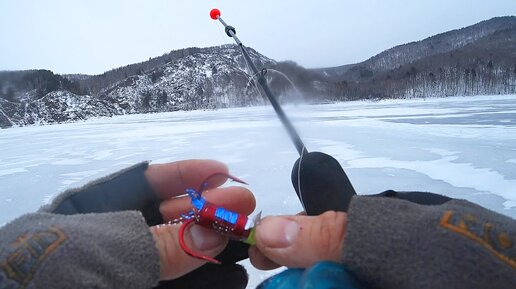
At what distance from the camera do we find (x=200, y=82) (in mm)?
87875

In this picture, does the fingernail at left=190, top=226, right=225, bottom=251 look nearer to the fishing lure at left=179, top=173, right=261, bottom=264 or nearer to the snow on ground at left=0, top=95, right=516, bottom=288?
the fishing lure at left=179, top=173, right=261, bottom=264

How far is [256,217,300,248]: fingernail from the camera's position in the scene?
2.55 ft

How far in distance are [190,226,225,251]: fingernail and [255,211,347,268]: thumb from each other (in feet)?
0.37

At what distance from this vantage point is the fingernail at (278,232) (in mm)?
777

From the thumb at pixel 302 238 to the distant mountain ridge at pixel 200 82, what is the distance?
1986 centimetres

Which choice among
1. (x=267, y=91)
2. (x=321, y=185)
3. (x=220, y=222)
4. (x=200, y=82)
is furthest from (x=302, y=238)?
(x=200, y=82)

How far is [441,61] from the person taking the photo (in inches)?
2623

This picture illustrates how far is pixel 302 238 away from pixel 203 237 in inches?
9.7

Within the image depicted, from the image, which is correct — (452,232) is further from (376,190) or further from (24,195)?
(24,195)

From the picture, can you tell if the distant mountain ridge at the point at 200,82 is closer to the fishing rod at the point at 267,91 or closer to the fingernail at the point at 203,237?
the fishing rod at the point at 267,91

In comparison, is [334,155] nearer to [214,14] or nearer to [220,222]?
[214,14]

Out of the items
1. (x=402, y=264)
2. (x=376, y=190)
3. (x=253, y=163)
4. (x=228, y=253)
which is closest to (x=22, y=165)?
(x=253, y=163)

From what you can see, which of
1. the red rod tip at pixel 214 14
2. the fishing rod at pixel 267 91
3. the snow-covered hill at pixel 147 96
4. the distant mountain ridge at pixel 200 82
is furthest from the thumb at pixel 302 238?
the snow-covered hill at pixel 147 96

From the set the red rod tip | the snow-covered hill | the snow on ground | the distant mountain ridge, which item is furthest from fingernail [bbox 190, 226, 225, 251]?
the snow-covered hill
